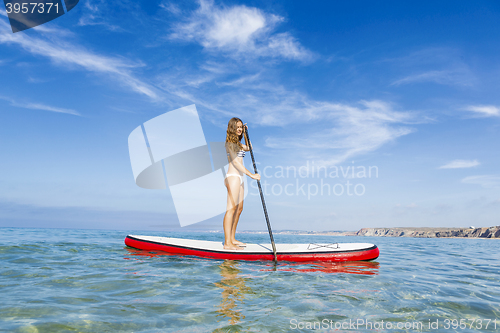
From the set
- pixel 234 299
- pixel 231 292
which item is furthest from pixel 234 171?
pixel 234 299

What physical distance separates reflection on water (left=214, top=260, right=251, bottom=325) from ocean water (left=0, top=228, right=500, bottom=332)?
16 mm

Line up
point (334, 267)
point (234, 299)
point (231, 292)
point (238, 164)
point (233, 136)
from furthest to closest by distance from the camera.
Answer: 1. point (233, 136)
2. point (238, 164)
3. point (334, 267)
4. point (231, 292)
5. point (234, 299)

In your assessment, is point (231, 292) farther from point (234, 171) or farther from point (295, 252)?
point (234, 171)

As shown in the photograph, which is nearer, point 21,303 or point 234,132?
point 21,303

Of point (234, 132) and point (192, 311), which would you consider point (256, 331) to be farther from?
point (234, 132)

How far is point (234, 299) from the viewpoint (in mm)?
4113

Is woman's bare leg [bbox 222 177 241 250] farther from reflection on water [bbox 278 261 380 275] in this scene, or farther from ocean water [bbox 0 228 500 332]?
reflection on water [bbox 278 261 380 275]

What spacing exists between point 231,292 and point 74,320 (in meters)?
2.21

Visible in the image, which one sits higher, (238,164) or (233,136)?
(233,136)

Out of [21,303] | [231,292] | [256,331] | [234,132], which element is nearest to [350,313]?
[256,331]

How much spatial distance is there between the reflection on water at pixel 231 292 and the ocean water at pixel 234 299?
0.05 ft

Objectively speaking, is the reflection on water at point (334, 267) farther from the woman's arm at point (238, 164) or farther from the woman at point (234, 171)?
the woman's arm at point (238, 164)

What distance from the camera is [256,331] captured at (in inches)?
119

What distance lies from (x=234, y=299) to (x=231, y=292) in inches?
14.3
